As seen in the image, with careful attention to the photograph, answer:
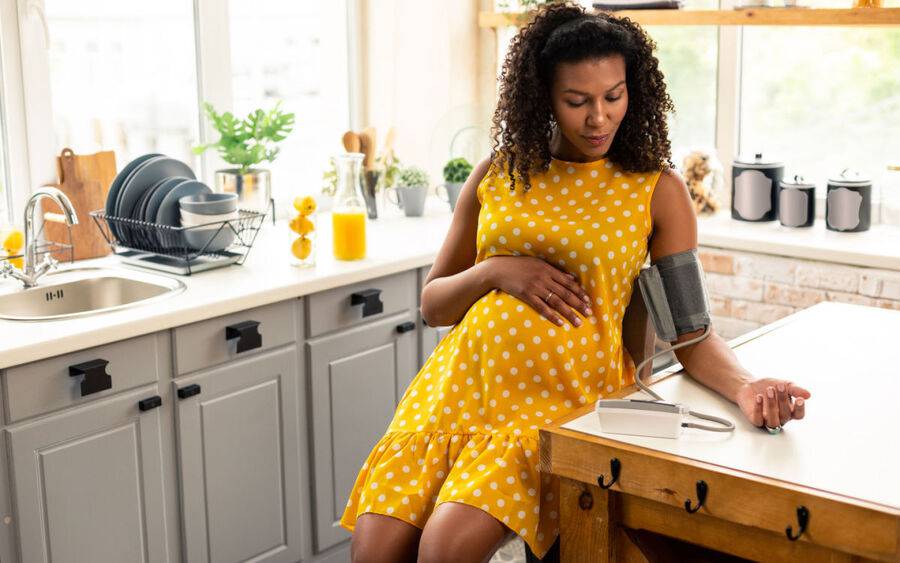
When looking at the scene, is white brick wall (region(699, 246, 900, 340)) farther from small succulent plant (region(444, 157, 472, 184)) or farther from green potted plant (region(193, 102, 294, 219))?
green potted plant (region(193, 102, 294, 219))

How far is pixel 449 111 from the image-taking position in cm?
396

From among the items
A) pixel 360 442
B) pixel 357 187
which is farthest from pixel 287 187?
pixel 360 442

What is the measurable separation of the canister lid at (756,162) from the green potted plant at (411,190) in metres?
1.01

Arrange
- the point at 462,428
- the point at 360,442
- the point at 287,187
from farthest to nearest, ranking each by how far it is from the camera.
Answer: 1. the point at 287,187
2. the point at 360,442
3. the point at 462,428

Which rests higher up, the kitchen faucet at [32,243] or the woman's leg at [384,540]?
the kitchen faucet at [32,243]

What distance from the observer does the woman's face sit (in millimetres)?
1969

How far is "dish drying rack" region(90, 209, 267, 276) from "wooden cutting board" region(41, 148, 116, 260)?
3 cm

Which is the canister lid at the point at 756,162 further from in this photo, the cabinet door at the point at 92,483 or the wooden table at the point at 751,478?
the cabinet door at the point at 92,483

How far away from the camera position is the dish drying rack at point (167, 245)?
2.75 meters

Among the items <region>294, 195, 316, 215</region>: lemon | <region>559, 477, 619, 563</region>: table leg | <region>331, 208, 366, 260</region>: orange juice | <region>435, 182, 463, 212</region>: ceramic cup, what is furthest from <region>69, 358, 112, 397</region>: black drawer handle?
Result: <region>435, 182, 463, 212</region>: ceramic cup

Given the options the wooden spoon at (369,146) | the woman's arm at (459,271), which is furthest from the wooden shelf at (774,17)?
the woman's arm at (459,271)

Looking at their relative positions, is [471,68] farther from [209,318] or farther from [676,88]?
[209,318]

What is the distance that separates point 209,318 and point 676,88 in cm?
202

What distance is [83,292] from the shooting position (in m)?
2.70
